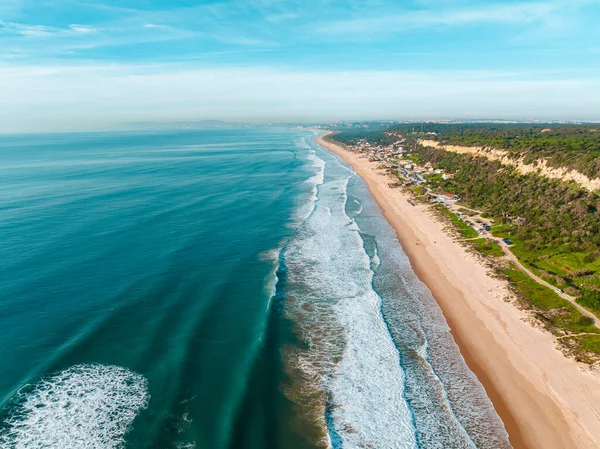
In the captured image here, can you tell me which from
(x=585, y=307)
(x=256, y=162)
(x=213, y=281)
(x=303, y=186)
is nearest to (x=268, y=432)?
(x=213, y=281)

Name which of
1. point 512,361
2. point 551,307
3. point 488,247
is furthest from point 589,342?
point 488,247

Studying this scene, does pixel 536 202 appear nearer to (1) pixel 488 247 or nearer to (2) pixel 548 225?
(2) pixel 548 225

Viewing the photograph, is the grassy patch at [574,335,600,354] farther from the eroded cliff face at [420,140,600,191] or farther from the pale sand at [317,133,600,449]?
the eroded cliff face at [420,140,600,191]

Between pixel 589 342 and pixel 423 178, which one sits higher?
pixel 423 178

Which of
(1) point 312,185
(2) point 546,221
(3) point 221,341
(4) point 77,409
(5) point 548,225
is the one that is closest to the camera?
(4) point 77,409

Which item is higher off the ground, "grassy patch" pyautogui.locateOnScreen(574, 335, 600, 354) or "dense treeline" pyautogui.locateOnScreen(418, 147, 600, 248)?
"dense treeline" pyautogui.locateOnScreen(418, 147, 600, 248)

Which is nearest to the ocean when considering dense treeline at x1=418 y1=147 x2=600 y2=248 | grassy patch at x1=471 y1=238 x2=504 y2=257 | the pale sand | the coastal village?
the pale sand

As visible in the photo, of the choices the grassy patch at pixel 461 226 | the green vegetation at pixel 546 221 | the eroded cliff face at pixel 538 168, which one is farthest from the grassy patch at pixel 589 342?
the eroded cliff face at pixel 538 168
